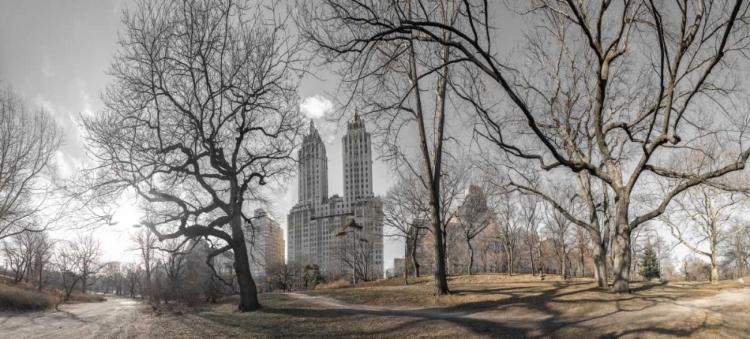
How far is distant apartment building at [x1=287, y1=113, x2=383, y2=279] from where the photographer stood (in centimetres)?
5147

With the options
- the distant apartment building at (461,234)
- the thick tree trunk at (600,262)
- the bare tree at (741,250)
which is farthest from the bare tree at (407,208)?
the bare tree at (741,250)

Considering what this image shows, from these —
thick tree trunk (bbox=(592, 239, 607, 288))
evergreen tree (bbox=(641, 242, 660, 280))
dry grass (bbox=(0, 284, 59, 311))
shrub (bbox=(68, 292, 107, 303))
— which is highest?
thick tree trunk (bbox=(592, 239, 607, 288))

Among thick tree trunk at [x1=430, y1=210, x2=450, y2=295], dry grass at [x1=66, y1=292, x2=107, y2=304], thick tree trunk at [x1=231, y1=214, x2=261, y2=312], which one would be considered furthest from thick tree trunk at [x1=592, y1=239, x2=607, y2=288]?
dry grass at [x1=66, y1=292, x2=107, y2=304]

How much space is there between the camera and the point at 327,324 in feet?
39.6

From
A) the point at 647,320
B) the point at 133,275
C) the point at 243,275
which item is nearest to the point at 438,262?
the point at 647,320

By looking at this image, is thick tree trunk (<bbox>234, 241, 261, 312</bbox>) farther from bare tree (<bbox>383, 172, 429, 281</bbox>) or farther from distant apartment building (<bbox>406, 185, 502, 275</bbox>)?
bare tree (<bbox>383, 172, 429, 281</bbox>)

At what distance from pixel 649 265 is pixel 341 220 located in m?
57.0


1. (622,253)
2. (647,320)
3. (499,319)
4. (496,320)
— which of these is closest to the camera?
(647,320)

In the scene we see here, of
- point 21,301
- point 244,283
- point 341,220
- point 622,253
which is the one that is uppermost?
point 341,220

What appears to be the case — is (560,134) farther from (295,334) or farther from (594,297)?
(295,334)

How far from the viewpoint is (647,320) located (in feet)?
30.8

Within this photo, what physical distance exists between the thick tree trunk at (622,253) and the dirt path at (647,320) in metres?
1.57

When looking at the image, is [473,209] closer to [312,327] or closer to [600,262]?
[600,262]

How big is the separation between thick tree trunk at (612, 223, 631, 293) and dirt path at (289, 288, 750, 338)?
5.16ft
